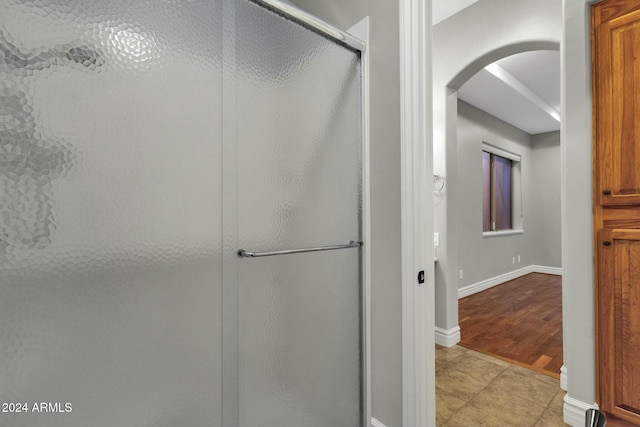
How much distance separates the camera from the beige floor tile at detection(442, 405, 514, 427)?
1583 millimetres

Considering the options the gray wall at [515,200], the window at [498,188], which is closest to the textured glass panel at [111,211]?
the gray wall at [515,200]

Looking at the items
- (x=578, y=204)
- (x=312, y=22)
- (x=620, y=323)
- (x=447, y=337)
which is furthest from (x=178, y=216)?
(x=447, y=337)

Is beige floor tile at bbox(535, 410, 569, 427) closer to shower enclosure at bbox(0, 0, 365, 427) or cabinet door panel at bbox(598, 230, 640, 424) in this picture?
cabinet door panel at bbox(598, 230, 640, 424)

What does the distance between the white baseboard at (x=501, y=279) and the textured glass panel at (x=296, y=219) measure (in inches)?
120

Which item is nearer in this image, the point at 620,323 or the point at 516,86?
the point at 620,323

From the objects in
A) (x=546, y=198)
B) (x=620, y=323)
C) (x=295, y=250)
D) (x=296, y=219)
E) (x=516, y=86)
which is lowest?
(x=620, y=323)

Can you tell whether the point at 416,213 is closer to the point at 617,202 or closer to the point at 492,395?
the point at 617,202

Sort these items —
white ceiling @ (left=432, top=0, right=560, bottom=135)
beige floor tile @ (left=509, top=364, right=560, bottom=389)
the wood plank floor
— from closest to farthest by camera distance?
1. beige floor tile @ (left=509, top=364, right=560, bottom=389)
2. the wood plank floor
3. white ceiling @ (left=432, top=0, right=560, bottom=135)

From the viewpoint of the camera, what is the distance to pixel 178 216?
3.32 ft

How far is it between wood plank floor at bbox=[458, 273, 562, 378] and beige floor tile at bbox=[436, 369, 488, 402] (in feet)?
1.61

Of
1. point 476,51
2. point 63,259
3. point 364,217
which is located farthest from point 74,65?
point 476,51

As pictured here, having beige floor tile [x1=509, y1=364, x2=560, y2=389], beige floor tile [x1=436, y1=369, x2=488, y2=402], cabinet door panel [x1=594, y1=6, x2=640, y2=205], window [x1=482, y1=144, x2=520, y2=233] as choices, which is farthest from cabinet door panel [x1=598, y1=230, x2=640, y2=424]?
window [x1=482, y1=144, x2=520, y2=233]

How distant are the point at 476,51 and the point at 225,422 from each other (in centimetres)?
297

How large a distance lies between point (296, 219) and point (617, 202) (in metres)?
1.56
